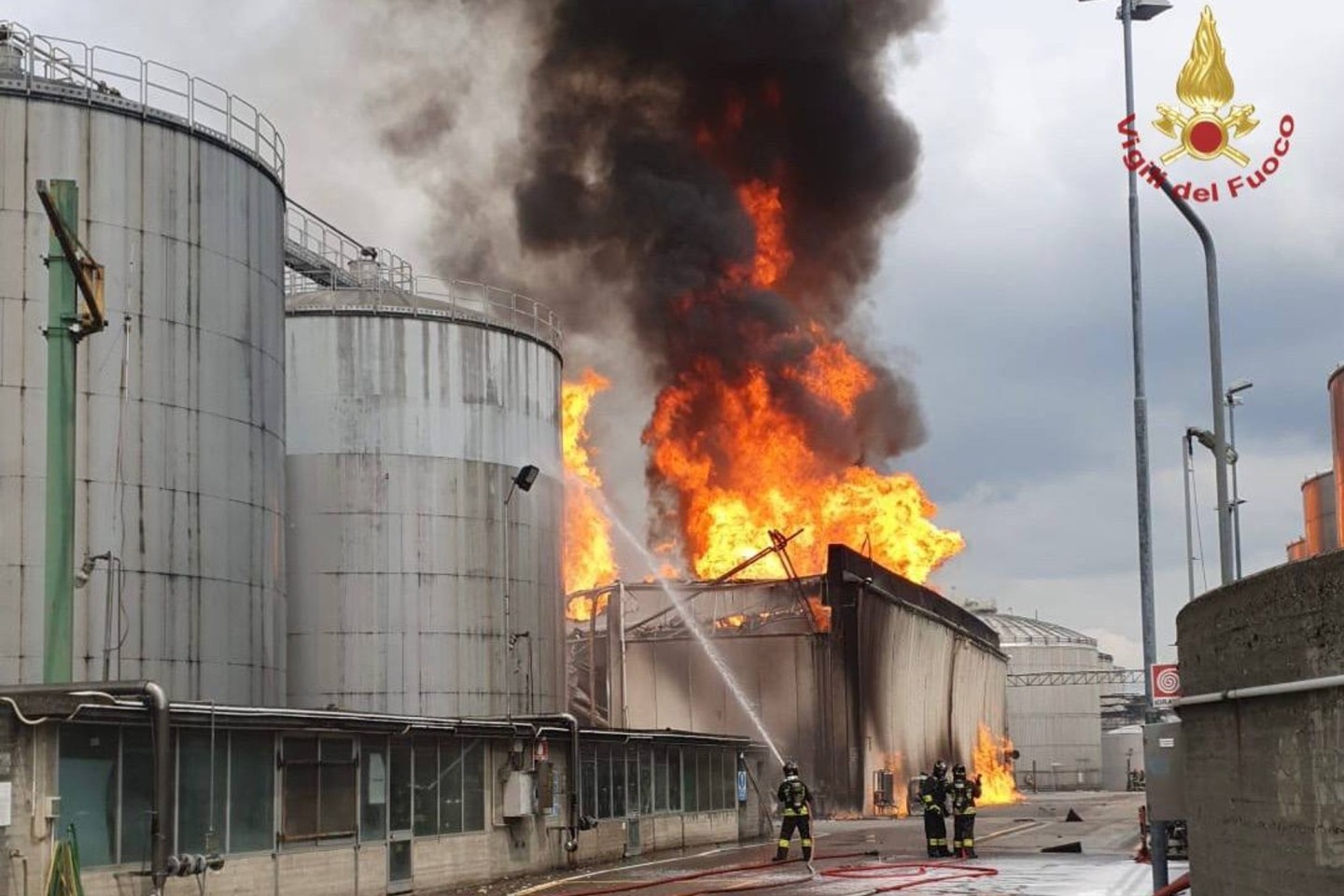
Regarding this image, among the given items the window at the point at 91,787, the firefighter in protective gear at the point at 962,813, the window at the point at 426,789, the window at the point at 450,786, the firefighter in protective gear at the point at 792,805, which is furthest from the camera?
the firefighter in protective gear at the point at 962,813

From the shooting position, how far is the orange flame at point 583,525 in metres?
52.3

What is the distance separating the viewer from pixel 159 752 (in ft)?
58.5

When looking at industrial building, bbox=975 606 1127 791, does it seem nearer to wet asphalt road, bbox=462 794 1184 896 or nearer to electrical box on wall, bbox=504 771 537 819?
wet asphalt road, bbox=462 794 1184 896

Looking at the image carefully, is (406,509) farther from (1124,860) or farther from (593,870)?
(1124,860)

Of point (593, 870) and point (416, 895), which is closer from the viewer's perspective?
point (416, 895)

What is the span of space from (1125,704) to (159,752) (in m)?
102

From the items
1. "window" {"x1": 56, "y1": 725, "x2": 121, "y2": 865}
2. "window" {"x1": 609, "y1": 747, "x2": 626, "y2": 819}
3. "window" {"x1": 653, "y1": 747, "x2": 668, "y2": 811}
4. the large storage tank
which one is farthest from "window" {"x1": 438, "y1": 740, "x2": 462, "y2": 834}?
the large storage tank

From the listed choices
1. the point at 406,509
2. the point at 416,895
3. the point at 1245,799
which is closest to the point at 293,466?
the point at 406,509

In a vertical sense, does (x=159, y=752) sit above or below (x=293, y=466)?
below

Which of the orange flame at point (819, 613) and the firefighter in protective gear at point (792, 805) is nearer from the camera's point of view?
the firefighter in protective gear at point (792, 805)

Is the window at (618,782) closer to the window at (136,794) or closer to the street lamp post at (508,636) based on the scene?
the street lamp post at (508,636)

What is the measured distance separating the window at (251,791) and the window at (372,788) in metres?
2.01

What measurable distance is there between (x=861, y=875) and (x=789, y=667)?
2711 centimetres

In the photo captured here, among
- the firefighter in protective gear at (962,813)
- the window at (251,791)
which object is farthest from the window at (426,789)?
the firefighter in protective gear at (962,813)
